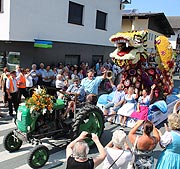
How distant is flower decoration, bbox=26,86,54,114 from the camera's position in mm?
5539

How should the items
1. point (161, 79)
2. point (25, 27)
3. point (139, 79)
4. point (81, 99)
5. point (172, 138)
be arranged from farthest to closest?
point (25, 27) < point (161, 79) < point (139, 79) < point (81, 99) < point (172, 138)

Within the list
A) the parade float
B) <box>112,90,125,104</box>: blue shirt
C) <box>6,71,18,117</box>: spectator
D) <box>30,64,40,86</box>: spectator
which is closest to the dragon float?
the parade float

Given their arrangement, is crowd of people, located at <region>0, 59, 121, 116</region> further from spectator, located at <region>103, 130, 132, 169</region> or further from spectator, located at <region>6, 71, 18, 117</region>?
spectator, located at <region>103, 130, 132, 169</region>

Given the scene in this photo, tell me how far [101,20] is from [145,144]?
47.8 feet

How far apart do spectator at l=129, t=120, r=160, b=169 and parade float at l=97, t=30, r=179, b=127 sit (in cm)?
388

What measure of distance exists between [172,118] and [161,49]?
7195 millimetres

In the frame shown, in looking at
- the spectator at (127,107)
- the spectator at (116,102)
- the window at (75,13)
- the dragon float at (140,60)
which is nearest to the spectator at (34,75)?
the dragon float at (140,60)

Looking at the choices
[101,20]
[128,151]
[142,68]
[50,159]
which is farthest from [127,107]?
[101,20]

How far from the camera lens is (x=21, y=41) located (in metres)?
12.2

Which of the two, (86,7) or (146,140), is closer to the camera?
(146,140)

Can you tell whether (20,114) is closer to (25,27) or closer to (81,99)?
(81,99)

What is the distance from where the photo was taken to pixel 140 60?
382 inches

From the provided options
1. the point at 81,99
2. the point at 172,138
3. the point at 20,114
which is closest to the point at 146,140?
the point at 172,138

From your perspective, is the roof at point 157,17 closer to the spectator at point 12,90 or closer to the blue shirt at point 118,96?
the blue shirt at point 118,96
